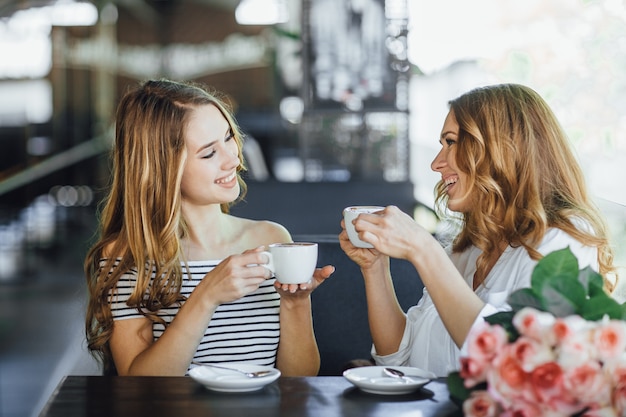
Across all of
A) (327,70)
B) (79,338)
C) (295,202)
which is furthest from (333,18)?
(79,338)

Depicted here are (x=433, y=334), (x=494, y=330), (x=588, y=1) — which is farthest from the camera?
(x=588, y=1)

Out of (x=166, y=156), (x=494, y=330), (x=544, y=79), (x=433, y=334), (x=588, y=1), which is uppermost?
(x=588, y=1)

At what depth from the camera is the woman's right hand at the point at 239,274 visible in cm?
162

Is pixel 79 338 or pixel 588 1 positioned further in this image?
pixel 79 338

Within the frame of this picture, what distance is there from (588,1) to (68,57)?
5029mm

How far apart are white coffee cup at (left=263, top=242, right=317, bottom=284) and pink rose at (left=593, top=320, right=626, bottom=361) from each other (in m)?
0.73

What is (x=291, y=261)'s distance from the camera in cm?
159

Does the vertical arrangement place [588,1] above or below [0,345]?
above

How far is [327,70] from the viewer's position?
18.0ft

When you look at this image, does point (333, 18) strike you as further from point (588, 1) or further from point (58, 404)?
point (58, 404)

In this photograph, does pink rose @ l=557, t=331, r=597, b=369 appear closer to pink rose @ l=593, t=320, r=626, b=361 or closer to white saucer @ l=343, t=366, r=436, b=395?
pink rose @ l=593, t=320, r=626, b=361

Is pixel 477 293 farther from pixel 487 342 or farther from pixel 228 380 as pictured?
pixel 487 342

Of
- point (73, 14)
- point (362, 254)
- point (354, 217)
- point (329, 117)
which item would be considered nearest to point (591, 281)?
point (354, 217)

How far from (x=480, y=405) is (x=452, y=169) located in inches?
35.7
